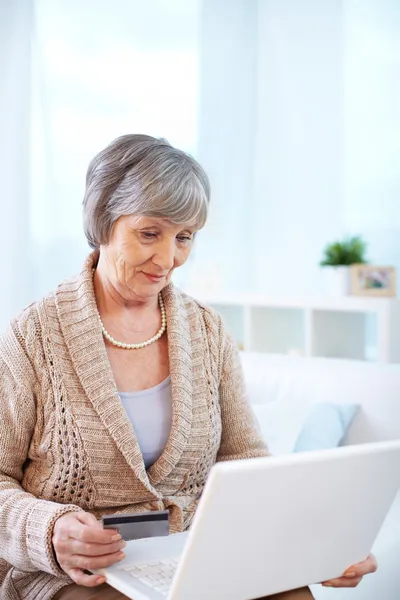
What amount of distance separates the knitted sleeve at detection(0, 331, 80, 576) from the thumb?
45mm

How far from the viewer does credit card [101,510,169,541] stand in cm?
121

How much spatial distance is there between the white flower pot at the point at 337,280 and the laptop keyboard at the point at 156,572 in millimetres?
2318

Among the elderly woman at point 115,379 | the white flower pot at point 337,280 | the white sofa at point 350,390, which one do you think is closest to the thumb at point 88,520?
the elderly woman at point 115,379

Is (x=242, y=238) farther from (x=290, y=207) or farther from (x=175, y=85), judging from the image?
(x=175, y=85)

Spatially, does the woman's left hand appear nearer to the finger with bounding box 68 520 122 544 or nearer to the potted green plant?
the finger with bounding box 68 520 122 544

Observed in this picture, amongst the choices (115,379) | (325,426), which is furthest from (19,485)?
(325,426)

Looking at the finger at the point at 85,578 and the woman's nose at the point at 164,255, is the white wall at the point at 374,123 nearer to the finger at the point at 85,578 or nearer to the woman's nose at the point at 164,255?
the woman's nose at the point at 164,255

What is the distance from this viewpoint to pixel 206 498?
956mm

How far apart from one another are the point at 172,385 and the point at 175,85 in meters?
2.75

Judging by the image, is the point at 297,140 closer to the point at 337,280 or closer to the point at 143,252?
the point at 337,280

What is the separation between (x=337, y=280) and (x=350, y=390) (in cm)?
124

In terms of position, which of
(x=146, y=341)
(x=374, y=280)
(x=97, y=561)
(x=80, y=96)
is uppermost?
(x=80, y=96)

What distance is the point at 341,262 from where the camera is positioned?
11.4ft

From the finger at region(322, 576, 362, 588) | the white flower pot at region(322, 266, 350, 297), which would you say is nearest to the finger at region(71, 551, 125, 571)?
the finger at region(322, 576, 362, 588)
